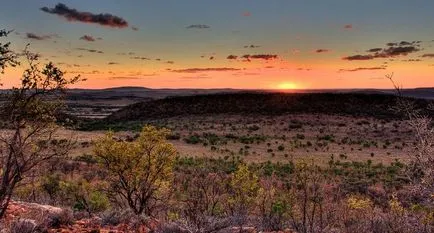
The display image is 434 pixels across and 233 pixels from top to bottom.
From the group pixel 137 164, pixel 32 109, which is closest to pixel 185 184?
pixel 137 164

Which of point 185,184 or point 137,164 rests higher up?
point 137,164

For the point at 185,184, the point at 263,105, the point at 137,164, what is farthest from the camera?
the point at 263,105

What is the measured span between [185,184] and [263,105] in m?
74.2

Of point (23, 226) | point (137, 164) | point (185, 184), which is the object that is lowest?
point (185, 184)

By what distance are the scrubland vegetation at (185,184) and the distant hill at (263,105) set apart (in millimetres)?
51701

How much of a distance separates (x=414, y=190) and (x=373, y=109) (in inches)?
3578

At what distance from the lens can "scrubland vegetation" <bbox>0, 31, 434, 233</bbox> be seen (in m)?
9.80

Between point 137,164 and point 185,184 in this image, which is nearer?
point 137,164

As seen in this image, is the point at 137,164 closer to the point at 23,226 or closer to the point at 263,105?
the point at 23,226

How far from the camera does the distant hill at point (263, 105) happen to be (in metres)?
92.7

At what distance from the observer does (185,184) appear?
24750mm

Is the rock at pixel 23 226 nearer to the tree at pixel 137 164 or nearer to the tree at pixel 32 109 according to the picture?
the tree at pixel 32 109

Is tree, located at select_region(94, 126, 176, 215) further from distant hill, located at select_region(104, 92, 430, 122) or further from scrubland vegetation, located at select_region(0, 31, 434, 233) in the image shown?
distant hill, located at select_region(104, 92, 430, 122)

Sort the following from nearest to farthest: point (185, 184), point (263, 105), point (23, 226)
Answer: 1. point (23, 226)
2. point (185, 184)
3. point (263, 105)
